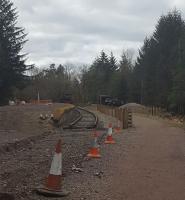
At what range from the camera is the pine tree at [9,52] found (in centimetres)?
6656

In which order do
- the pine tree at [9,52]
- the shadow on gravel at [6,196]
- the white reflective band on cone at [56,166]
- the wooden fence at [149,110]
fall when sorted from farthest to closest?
the wooden fence at [149,110] → the pine tree at [9,52] → the white reflective band on cone at [56,166] → the shadow on gravel at [6,196]

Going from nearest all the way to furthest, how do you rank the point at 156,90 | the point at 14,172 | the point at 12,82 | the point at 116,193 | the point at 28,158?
the point at 116,193 < the point at 14,172 < the point at 28,158 < the point at 12,82 < the point at 156,90

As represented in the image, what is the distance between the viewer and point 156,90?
8781 centimetres

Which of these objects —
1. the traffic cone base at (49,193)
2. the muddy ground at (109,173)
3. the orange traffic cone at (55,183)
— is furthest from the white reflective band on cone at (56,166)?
the muddy ground at (109,173)

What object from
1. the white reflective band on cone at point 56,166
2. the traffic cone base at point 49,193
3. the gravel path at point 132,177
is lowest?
the gravel path at point 132,177

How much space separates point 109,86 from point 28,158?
11050cm

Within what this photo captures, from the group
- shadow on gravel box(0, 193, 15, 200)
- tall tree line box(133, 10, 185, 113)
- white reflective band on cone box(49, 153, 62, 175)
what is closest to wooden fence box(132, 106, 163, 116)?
tall tree line box(133, 10, 185, 113)

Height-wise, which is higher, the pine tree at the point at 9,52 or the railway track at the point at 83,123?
the pine tree at the point at 9,52

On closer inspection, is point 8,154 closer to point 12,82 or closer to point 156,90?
point 12,82

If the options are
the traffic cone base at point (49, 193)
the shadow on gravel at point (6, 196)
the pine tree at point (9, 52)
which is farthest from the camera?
the pine tree at point (9, 52)

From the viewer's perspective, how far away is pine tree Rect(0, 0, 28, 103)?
6656 cm

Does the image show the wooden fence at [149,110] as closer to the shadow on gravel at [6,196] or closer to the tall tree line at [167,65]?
the tall tree line at [167,65]

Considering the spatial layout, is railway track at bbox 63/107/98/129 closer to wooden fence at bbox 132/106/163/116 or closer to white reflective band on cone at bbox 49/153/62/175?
wooden fence at bbox 132/106/163/116

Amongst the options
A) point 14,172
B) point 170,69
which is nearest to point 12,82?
point 170,69
